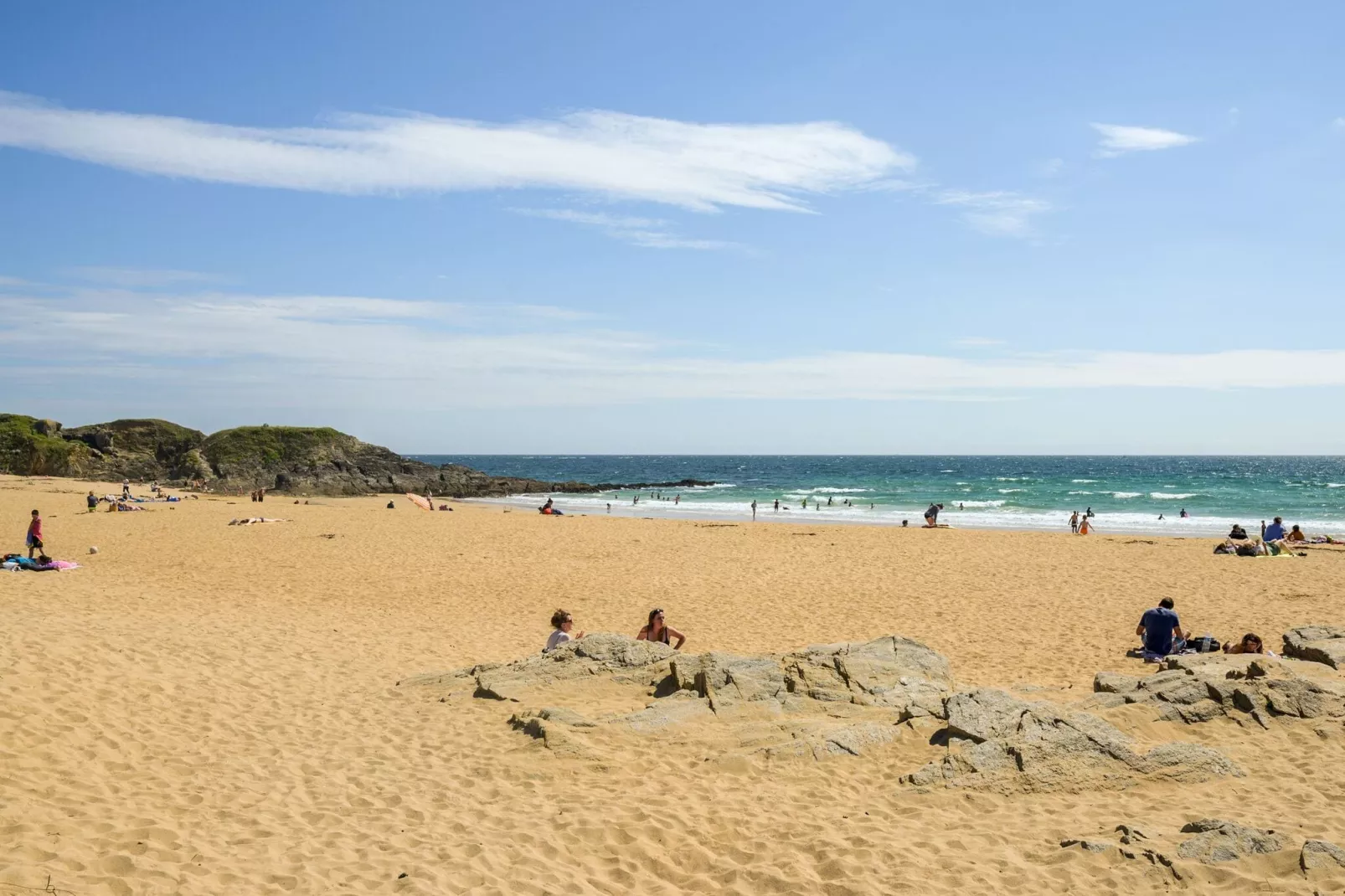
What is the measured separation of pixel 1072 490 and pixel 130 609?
72099 mm

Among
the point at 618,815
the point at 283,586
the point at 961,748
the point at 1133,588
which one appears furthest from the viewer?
the point at 1133,588

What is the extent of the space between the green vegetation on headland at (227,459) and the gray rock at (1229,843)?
59209mm

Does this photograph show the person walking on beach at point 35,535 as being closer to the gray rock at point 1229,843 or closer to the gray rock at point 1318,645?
the gray rock at point 1229,843

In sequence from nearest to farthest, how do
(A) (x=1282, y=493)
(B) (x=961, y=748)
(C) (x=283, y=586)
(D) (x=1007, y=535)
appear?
(B) (x=961, y=748), (C) (x=283, y=586), (D) (x=1007, y=535), (A) (x=1282, y=493)

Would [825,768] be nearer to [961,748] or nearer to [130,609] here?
[961,748]

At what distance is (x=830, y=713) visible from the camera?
9.05m

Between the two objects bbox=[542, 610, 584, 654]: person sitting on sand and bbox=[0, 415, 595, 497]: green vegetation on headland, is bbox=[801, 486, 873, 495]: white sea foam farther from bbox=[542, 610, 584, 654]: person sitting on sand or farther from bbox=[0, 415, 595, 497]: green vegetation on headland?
bbox=[542, 610, 584, 654]: person sitting on sand

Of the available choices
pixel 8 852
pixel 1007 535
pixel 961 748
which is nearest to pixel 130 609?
pixel 8 852

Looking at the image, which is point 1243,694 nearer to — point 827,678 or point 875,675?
point 875,675

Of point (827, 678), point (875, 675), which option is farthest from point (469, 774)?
point (875, 675)

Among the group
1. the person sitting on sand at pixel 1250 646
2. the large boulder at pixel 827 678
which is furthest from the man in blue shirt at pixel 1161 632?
the large boulder at pixel 827 678

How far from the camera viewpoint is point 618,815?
6867mm

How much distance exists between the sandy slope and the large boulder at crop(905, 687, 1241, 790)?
0.77ft

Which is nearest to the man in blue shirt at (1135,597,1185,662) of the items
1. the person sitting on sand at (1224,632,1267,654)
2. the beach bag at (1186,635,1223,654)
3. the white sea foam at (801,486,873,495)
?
the beach bag at (1186,635,1223,654)
